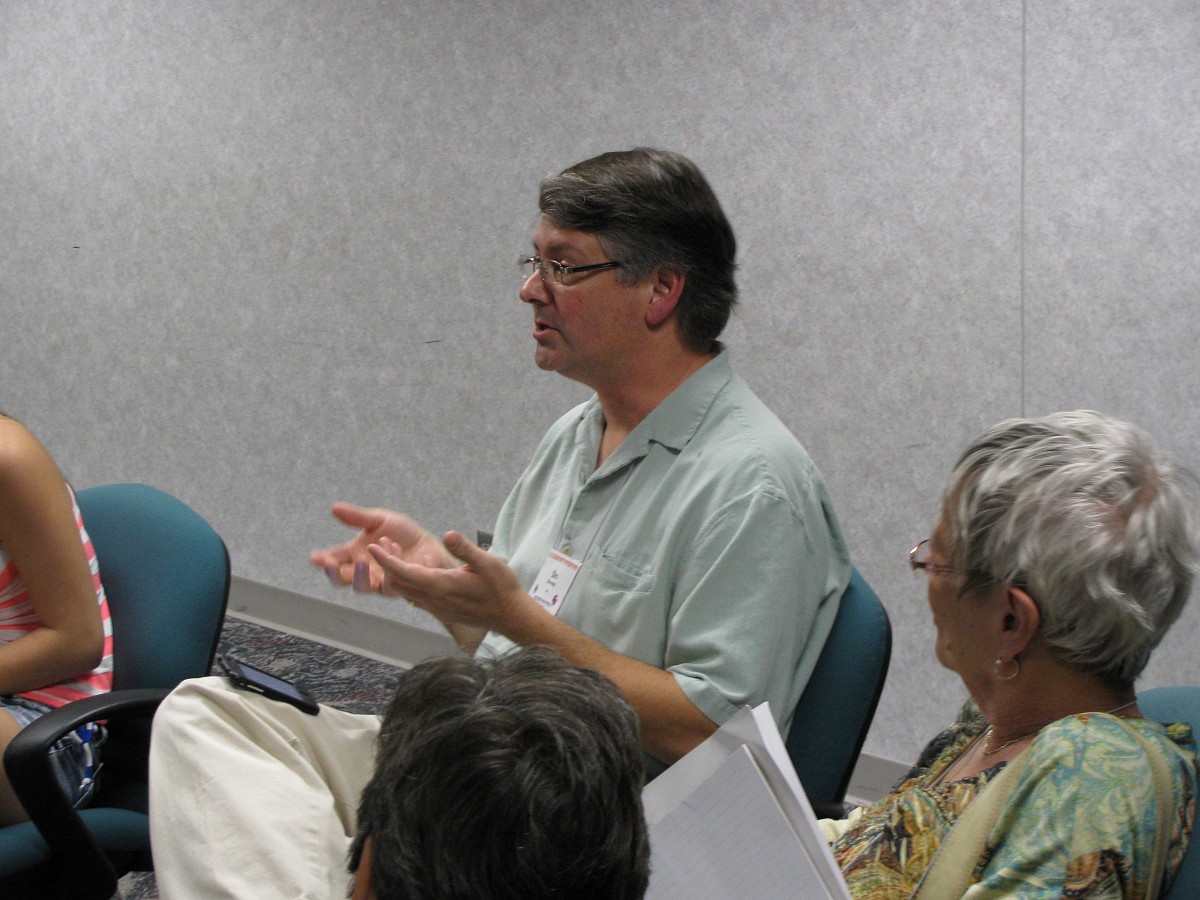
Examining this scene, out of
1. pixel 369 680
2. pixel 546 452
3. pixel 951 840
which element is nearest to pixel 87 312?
pixel 369 680

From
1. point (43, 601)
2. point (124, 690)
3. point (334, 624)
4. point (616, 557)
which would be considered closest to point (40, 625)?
point (43, 601)

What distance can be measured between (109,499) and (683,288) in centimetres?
105

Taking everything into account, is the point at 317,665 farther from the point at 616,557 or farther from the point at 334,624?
the point at 616,557

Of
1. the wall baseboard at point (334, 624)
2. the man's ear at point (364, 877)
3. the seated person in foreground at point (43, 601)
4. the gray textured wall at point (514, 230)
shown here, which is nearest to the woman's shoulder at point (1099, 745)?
the man's ear at point (364, 877)

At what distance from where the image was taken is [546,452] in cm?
203

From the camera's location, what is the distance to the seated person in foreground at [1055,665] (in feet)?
3.38

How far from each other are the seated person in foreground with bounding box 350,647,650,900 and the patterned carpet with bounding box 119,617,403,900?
2740mm

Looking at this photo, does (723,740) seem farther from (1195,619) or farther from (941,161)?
(941,161)

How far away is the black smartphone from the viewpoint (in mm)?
1288

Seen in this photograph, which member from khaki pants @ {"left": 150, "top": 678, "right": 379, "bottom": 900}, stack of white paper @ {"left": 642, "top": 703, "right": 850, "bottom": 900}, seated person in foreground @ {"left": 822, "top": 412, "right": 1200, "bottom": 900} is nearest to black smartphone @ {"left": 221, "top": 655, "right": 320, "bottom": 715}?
khaki pants @ {"left": 150, "top": 678, "right": 379, "bottom": 900}

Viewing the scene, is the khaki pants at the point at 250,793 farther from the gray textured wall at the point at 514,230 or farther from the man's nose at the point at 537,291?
the gray textured wall at the point at 514,230

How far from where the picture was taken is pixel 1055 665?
118cm

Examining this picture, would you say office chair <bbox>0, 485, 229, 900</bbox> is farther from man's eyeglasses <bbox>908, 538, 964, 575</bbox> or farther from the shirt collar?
man's eyeglasses <bbox>908, 538, 964, 575</bbox>

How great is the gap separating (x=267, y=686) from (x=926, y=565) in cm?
72
